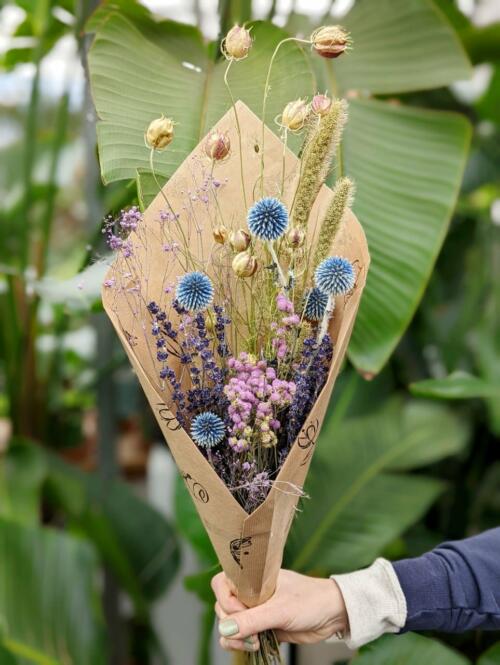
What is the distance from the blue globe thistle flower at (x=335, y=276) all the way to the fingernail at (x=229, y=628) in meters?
0.27

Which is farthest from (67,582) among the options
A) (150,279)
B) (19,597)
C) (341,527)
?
(150,279)

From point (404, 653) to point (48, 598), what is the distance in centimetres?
66

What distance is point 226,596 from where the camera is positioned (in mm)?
617

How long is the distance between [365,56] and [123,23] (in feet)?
1.12

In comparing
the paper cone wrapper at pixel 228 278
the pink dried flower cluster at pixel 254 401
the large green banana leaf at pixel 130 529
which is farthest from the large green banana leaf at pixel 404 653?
the large green banana leaf at pixel 130 529

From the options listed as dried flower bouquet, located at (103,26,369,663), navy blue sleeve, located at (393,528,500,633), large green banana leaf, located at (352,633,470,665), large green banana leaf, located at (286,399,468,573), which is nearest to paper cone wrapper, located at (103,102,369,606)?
dried flower bouquet, located at (103,26,369,663)

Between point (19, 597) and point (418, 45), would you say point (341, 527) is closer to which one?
point (19, 597)

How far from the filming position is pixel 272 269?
1.88 feet

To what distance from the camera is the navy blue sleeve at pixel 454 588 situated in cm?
66

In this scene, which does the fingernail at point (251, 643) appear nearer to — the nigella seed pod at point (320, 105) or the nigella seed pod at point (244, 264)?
the nigella seed pod at point (244, 264)

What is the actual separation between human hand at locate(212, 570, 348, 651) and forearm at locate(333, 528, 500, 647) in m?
0.01

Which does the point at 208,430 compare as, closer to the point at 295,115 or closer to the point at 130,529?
the point at 295,115

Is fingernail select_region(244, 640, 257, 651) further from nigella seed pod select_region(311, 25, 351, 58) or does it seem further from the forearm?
nigella seed pod select_region(311, 25, 351, 58)

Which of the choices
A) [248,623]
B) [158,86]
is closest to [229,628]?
[248,623]
